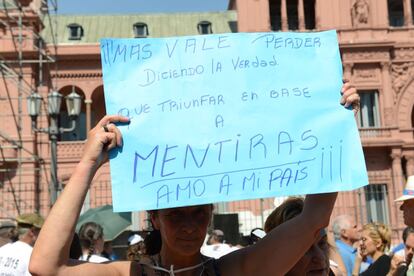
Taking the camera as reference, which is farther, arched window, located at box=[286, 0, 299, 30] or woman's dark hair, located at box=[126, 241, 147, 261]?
arched window, located at box=[286, 0, 299, 30]

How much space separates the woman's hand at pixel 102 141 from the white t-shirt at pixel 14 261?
8.74 feet

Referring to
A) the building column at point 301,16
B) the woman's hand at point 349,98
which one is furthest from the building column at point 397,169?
the woman's hand at point 349,98

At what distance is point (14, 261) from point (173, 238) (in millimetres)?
2800

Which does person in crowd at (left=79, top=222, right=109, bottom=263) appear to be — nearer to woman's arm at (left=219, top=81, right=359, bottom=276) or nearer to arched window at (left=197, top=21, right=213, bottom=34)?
woman's arm at (left=219, top=81, right=359, bottom=276)

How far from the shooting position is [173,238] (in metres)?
2.19

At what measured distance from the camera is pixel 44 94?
25297 millimetres

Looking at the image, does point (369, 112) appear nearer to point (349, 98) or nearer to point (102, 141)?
point (349, 98)

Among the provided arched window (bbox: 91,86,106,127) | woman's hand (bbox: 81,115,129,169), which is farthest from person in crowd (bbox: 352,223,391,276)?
arched window (bbox: 91,86,106,127)

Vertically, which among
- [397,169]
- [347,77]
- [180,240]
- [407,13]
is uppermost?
[407,13]

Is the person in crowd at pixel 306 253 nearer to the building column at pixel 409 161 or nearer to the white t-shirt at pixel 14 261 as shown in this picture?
the white t-shirt at pixel 14 261

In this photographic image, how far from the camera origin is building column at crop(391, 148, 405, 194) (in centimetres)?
2478

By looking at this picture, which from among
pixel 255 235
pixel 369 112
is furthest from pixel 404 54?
pixel 255 235

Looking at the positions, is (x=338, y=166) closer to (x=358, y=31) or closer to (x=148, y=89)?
(x=148, y=89)

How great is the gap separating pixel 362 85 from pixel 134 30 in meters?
13.0
